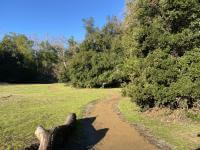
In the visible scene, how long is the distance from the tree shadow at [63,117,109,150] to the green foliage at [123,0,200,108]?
11.1 ft

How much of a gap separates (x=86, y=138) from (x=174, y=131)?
11.9 feet

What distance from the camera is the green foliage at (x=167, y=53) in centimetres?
1156

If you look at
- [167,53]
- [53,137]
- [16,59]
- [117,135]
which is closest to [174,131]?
[117,135]

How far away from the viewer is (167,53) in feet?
40.7

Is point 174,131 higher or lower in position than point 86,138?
higher

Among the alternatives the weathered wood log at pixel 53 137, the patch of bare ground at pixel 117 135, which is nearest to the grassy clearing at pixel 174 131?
the patch of bare ground at pixel 117 135

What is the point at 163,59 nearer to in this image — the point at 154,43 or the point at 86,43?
the point at 154,43

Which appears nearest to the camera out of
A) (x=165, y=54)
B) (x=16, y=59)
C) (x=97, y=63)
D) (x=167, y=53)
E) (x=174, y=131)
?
(x=174, y=131)

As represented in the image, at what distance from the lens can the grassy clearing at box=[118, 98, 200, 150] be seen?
28.1 feet

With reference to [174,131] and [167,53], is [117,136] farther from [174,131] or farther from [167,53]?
[167,53]

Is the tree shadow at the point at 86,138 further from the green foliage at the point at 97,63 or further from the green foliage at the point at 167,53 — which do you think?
the green foliage at the point at 97,63

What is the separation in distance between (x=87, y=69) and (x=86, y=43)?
13.8 ft

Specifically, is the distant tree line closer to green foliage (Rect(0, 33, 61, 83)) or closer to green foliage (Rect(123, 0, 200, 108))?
green foliage (Rect(123, 0, 200, 108))

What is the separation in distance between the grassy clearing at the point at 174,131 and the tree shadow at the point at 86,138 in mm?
2123
